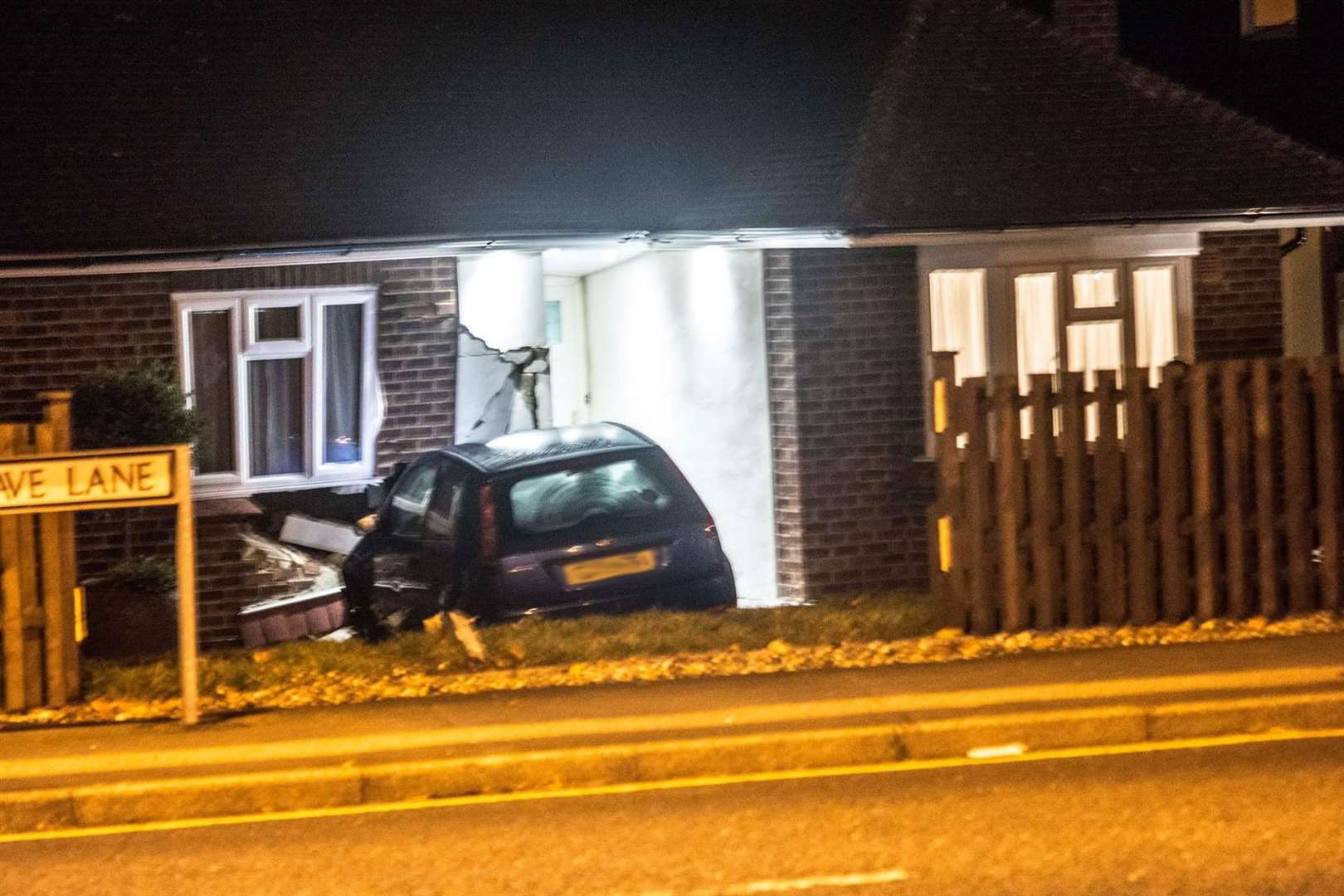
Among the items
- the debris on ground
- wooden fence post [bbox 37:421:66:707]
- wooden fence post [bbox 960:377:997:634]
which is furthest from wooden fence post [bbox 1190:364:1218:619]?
wooden fence post [bbox 37:421:66:707]

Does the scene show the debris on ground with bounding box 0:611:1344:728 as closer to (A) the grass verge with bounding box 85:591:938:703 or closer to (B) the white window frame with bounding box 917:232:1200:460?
(A) the grass verge with bounding box 85:591:938:703

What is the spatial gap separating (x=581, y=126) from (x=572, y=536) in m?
5.20

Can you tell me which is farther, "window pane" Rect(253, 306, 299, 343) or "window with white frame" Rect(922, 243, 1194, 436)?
"window pane" Rect(253, 306, 299, 343)

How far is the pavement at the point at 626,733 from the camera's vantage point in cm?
711

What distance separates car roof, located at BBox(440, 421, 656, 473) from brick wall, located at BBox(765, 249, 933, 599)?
2.26 metres

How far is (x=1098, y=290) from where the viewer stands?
41.1ft

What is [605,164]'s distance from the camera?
1309cm

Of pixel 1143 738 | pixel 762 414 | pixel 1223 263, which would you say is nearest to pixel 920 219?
pixel 762 414

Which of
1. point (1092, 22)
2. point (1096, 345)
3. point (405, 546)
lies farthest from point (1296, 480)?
point (1092, 22)

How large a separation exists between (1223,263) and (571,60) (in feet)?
19.4

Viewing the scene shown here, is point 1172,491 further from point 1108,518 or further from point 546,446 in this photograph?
point 546,446

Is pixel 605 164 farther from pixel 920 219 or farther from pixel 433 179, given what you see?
pixel 920 219

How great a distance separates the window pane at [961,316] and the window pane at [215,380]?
5.51m

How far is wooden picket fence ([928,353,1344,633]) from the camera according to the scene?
9.29 meters
